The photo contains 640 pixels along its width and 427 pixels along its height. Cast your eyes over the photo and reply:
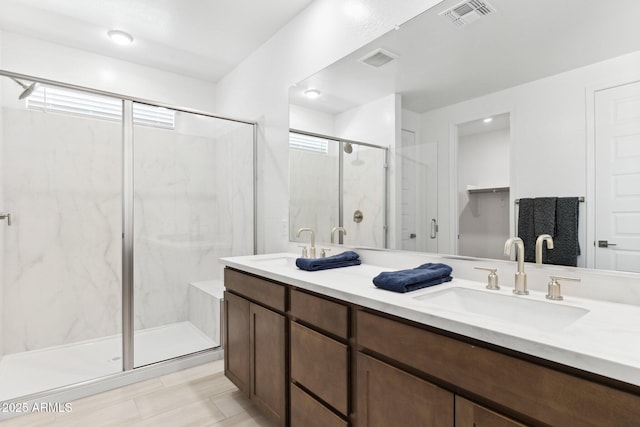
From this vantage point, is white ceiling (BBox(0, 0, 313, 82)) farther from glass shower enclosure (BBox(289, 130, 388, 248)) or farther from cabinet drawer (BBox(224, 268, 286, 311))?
cabinet drawer (BBox(224, 268, 286, 311))

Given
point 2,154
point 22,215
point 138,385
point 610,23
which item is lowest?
point 138,385

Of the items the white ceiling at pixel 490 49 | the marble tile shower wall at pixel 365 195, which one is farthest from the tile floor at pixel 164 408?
the white ceiling at pixel 490 49

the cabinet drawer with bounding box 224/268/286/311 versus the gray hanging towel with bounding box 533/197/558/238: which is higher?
the gray hanging towel with bounding box 533/197/558/238

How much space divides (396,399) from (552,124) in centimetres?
109

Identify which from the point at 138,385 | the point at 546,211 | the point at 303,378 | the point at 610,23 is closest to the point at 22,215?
the point at 138,385

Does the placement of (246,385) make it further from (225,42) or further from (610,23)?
(225,42)

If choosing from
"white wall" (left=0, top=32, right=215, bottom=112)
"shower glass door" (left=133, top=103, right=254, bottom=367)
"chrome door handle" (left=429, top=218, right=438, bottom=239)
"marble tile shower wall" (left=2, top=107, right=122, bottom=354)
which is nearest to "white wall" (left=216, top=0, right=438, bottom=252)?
"shower glass door" (left=133, top=103, right=254, bottom=367)

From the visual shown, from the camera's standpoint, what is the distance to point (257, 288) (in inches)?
69.0

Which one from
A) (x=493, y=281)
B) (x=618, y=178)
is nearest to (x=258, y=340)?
(x=493, y=281)

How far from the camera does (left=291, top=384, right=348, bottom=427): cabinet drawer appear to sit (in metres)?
1.27

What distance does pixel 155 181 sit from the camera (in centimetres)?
265

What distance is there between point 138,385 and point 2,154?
6.33 ft

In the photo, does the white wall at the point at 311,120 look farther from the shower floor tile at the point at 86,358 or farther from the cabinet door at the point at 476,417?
the shower floor tile at the point at 86,358

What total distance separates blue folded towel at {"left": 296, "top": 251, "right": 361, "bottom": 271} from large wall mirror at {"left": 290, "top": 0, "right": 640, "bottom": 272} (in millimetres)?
283
